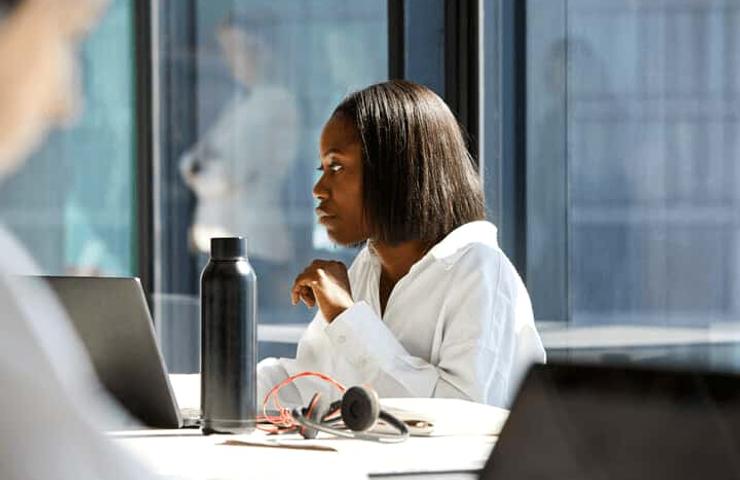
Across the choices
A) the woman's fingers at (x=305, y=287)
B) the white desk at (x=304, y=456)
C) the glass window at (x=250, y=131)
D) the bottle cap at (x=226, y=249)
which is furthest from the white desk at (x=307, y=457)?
the glass window at (x=250, y=131)

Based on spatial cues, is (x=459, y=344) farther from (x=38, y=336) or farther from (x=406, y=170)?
(x=38, y=336)

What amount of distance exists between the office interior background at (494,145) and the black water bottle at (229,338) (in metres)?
0.53

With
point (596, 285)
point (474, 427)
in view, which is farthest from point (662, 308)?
point (474, 427)

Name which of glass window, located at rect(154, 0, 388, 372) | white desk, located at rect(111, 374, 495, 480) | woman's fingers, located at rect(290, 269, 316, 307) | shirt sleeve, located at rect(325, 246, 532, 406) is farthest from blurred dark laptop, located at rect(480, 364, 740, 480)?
glass window, located at rect(154, 0, 388, 372)

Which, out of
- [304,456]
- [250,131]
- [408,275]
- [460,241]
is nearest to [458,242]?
[460,241]

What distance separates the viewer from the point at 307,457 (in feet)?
5.99

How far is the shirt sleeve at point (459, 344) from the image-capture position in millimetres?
2559

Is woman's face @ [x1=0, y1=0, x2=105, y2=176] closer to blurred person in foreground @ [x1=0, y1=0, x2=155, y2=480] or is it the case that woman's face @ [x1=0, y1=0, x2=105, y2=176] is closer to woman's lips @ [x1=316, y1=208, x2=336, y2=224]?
blurred person in foreground @ [x1=0, y1=0, x2=155, y2=480]

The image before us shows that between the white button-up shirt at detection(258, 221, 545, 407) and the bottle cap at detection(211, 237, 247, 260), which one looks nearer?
the bottle cap at detection(211, 237, 247, 260)

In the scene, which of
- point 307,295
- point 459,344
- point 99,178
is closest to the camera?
point 459,344

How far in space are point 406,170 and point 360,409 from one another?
891 millimetres

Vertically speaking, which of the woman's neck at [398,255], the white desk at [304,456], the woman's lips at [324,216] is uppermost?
the woman's lips at [324,216]

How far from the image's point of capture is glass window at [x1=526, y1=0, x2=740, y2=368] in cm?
335

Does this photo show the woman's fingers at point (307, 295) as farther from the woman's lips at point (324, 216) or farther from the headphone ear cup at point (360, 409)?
the headphone ear cup at point (360, 409)
